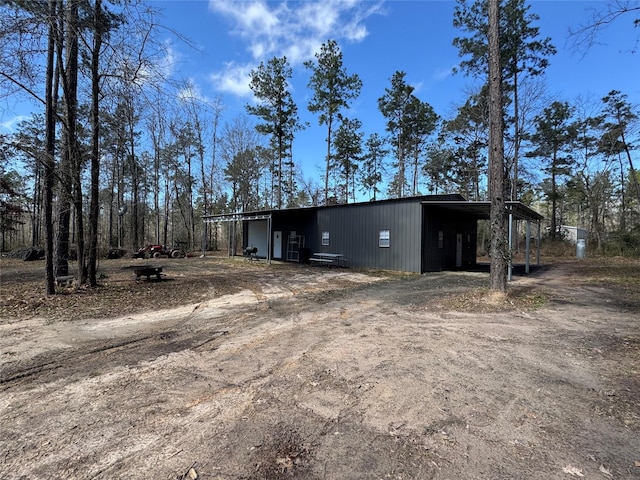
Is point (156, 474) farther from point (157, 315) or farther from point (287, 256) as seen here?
point (287, 256)

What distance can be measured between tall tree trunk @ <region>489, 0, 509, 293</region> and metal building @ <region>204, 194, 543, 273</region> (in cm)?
342

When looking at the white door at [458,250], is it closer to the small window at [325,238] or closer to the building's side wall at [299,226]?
the small window at [325,238]

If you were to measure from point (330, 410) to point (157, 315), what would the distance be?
474cm

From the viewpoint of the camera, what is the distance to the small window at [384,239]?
14.7m

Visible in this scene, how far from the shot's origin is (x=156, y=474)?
2.02 m

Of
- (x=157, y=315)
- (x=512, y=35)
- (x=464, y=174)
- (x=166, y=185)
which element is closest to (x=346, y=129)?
(x=464, y=174)

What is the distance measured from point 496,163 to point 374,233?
7.84 meters

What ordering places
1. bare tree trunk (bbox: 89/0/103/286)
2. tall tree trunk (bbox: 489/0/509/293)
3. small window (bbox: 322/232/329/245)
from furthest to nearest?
1. small window (bbox: 322/232/329/245)
2. bare tree trunk (bbox: 89/0/103/286)
3. tall tree trunk (bbox: 489/0/509/293)

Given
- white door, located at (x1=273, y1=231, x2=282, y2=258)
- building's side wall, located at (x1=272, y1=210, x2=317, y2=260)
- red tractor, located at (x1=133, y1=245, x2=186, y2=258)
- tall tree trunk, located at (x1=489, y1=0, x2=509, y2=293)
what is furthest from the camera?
red tractor, located at (x1=133, y1=245, x2=186, y2=258)

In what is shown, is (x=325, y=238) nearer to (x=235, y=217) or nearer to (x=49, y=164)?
A: (x=235, y=217)

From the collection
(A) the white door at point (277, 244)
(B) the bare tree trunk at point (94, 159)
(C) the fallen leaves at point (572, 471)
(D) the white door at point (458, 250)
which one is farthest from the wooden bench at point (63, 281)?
(D) the white door at point (458, 250)

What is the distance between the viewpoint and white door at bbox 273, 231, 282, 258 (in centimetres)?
2142

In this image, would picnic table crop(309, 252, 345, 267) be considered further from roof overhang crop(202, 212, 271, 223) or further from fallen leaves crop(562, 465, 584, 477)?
fallen leaves crop(562, 465, 584, 477)

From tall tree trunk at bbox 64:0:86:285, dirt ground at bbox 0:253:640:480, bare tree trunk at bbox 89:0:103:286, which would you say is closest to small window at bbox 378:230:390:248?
dirt ground at bbox 0:253:640:480
